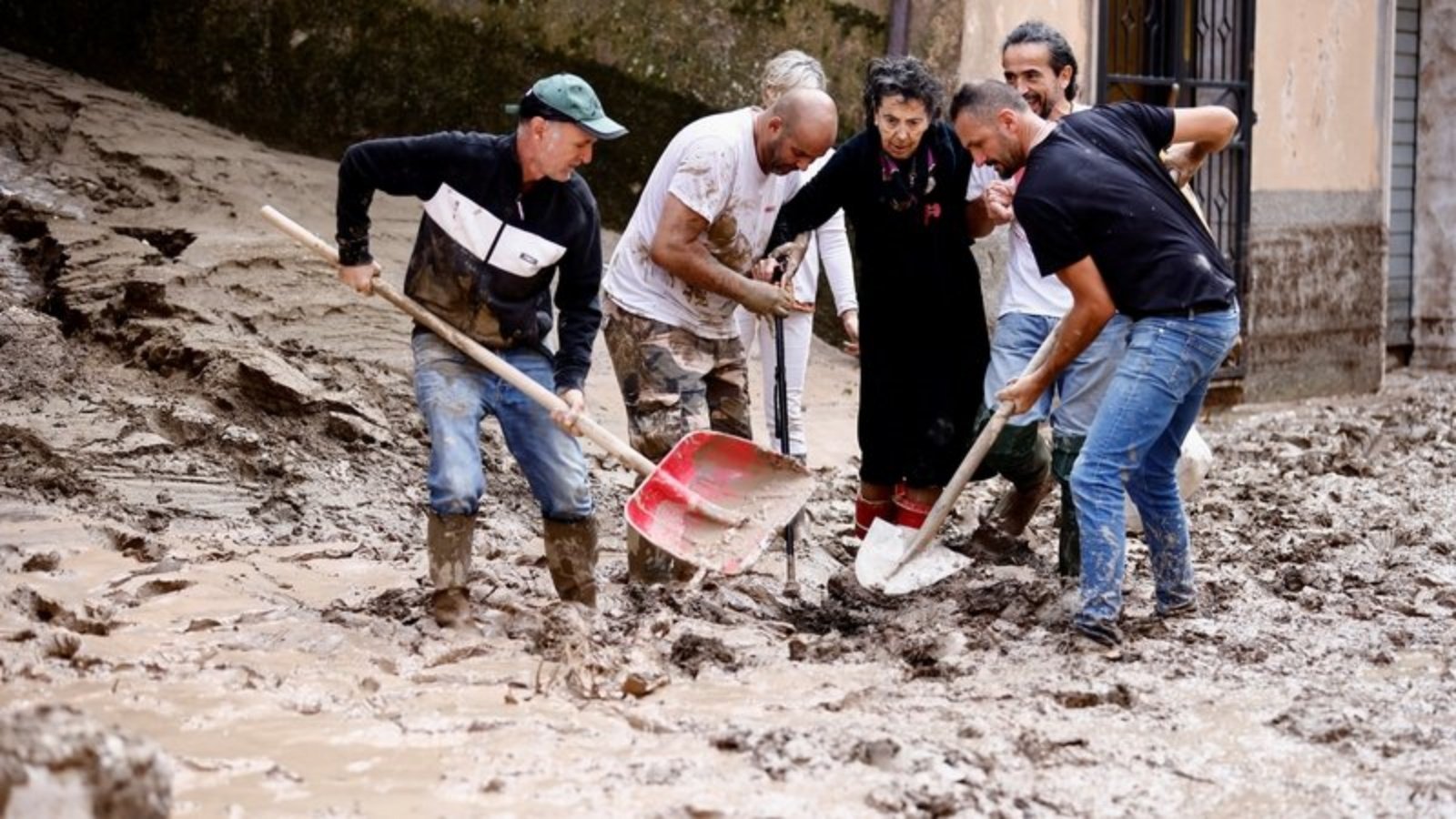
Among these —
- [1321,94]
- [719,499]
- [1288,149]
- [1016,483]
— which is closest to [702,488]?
[719,499]

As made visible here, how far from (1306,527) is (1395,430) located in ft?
10.1

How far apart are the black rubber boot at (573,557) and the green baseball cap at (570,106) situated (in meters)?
1.17

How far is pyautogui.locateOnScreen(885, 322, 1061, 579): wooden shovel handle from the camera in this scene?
6094 mm

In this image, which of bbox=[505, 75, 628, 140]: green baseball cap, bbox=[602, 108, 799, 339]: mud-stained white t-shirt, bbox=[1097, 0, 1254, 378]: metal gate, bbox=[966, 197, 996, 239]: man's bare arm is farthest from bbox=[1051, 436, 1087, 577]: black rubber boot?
bbox=[1097, 0, 1254, 378]: metal gate

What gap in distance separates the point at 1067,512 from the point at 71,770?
394 centimetres

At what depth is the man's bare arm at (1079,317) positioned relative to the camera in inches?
224

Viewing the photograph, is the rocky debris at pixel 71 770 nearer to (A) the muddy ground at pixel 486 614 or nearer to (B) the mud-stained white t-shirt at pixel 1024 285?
(A) the muddy ground at pixel 486 614

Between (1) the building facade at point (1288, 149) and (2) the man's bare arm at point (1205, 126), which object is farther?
(1) the building facade at point (1288, 149)

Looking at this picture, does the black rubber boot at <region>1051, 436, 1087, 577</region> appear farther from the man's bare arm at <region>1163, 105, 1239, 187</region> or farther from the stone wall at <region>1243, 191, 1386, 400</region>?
the stone wall at <region>1243, 191, 1386, 400</region>

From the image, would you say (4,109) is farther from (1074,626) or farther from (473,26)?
(1074,626)

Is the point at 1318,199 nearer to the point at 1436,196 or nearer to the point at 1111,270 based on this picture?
the point at 1436,196

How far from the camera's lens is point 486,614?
6004 millimetres

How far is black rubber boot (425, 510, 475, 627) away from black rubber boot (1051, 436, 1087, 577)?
1.87 m

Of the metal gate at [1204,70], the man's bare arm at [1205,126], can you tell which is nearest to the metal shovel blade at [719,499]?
the man's bare arm at [1205,126]
